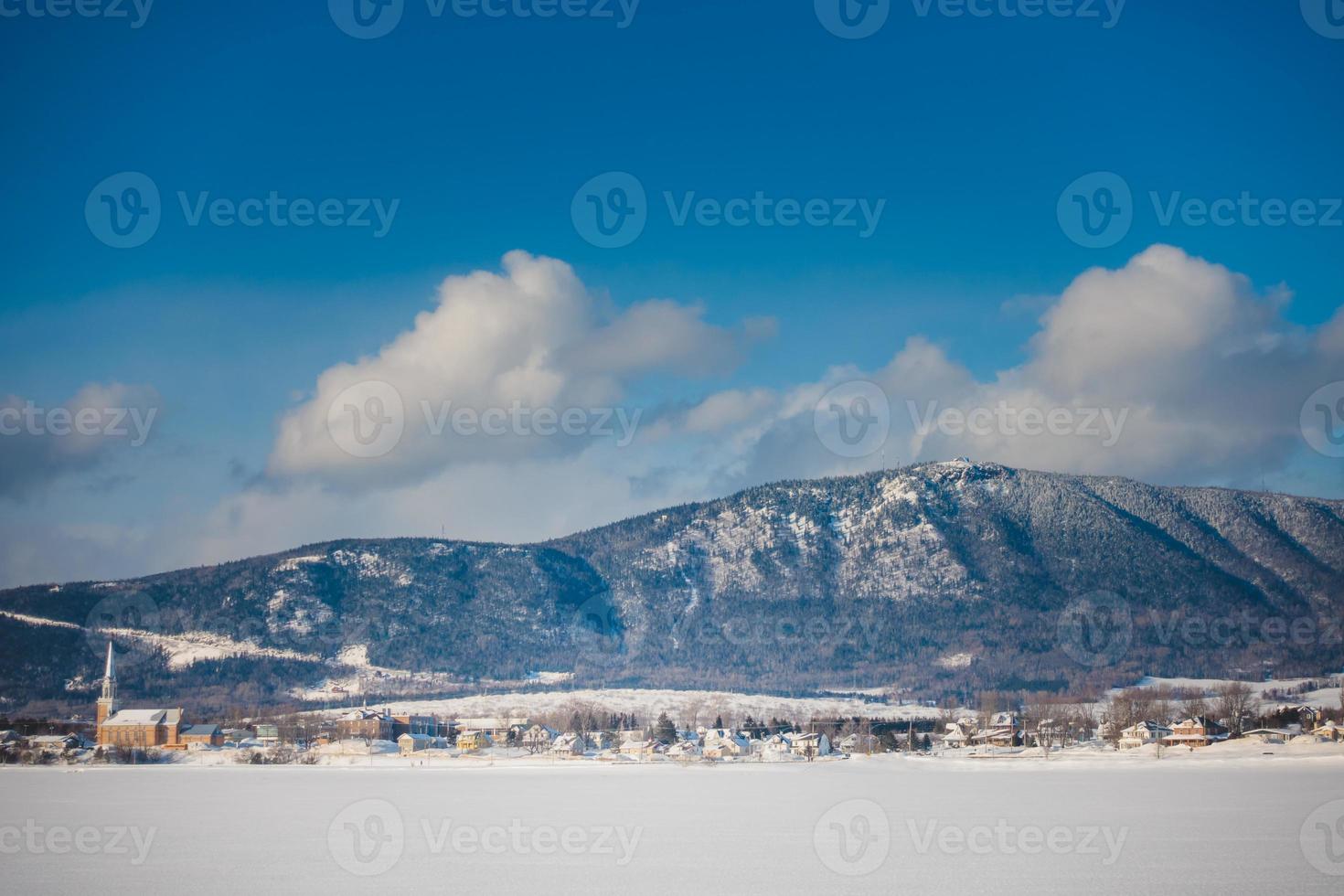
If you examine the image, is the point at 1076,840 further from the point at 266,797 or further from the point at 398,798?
the point at 266,797

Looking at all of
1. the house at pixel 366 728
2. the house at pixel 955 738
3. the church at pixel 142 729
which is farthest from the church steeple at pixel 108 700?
the house at pixel 955 738

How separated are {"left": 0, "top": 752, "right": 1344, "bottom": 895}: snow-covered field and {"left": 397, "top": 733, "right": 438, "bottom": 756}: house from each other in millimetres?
73245

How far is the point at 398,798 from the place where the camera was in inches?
2347

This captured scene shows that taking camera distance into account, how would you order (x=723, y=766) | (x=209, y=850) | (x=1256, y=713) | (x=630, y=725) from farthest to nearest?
(x=630, y=725)
(x=1256, y=713)
(x=723, y=766)
(x=209, y=850)

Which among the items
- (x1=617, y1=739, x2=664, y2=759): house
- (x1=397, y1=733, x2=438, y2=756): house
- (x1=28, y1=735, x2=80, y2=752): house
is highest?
(x1=28, y1=735, x2=80, y2=752): house

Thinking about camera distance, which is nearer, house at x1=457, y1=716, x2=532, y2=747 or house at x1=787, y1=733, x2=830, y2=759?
house at x1=787, y1=733, x2=830, y2=759

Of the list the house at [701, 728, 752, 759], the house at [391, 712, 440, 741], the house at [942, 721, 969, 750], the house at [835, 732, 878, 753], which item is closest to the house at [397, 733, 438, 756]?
the house at [391, 712, 440, 741]

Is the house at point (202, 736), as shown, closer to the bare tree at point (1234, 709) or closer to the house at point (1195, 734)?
the house at point (1195, 734)

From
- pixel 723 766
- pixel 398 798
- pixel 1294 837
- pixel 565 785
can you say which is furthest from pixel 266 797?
pixel 723 766

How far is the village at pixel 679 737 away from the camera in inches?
5020

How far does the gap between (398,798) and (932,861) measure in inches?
1395

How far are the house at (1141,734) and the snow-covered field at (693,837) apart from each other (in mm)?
58452

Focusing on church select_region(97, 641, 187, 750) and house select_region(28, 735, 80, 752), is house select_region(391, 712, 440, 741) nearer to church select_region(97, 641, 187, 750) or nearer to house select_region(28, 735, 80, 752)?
church select_region(97, 641, 187, 750)

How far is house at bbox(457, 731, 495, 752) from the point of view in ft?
479
